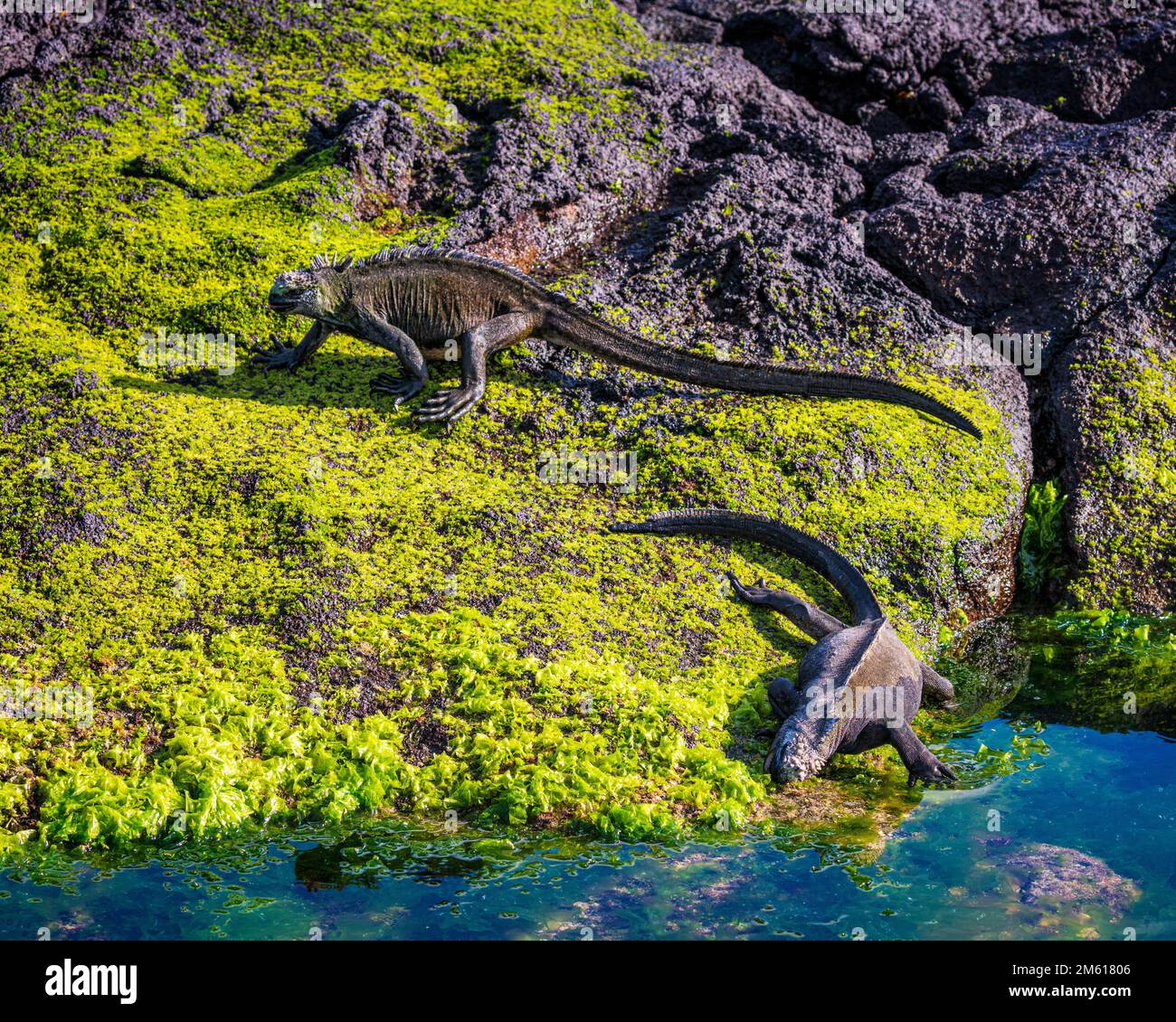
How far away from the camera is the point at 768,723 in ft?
19.4

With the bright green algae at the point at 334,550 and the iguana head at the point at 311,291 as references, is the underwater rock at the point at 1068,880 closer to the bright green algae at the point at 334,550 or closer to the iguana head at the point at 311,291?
the bright green algae at the point at 334,550

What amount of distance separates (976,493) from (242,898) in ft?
17.6

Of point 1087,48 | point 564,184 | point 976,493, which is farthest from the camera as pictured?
point 1087,48

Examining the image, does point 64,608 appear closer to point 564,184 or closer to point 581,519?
point 581,519

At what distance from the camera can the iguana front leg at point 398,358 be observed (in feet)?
25.5

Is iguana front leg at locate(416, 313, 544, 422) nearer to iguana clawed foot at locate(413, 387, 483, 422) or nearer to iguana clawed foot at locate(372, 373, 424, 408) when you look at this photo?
iguana clawed foot at locate(413, 387, 483, 422)

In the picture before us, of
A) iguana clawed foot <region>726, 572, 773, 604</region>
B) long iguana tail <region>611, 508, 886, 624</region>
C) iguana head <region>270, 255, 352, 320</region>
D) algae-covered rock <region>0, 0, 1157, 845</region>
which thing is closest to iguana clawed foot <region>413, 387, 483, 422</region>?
algae-covered rock <region>0, 0, 1157, 845</region>

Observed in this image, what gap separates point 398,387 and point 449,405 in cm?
47

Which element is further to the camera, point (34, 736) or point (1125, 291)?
point (1125, 291)

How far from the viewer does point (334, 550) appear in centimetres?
637

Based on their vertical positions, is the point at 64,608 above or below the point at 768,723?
above
